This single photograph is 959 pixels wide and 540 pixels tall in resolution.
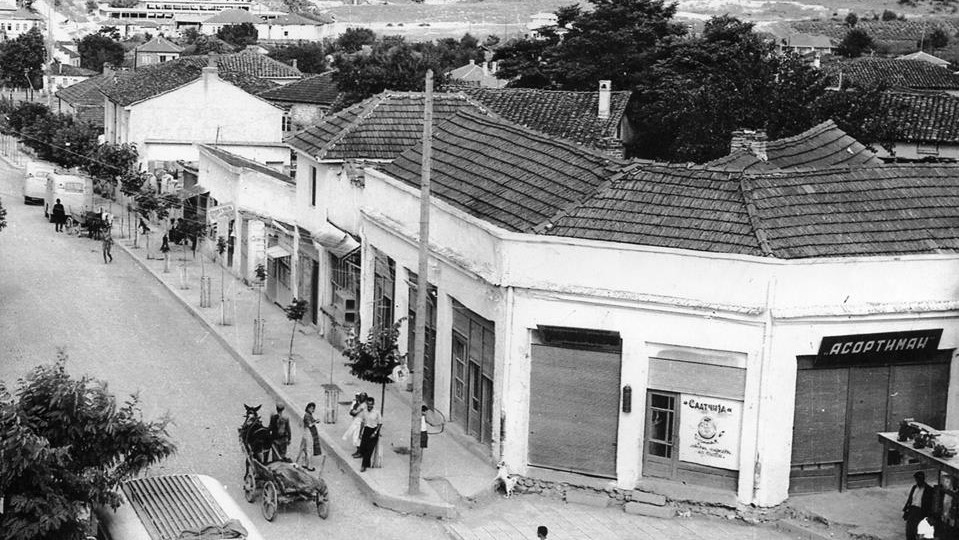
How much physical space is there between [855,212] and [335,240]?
14423 mm

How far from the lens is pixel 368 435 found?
24.0 metres

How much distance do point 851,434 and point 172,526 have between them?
10.7m

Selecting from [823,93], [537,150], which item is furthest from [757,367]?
[823,93]

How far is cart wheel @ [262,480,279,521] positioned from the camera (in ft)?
70.7

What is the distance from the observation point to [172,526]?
17.1 m

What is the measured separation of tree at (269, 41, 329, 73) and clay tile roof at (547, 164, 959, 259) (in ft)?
370

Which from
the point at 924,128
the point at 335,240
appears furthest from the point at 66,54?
the point at 335,240

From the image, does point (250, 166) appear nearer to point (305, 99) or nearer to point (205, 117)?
point (205, 117)

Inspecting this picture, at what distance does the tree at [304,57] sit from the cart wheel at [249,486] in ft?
371

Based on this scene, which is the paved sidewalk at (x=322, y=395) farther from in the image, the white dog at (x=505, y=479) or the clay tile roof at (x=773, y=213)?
the clay tile roof at (x=773, y=213)

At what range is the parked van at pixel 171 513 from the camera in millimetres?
16969

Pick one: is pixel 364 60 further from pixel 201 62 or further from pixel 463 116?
pixel 463 116

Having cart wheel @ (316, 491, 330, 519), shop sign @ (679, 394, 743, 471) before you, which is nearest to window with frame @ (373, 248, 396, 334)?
cart wheel @ (316, 491, 330, 519)

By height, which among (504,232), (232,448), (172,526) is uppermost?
(504,232)
